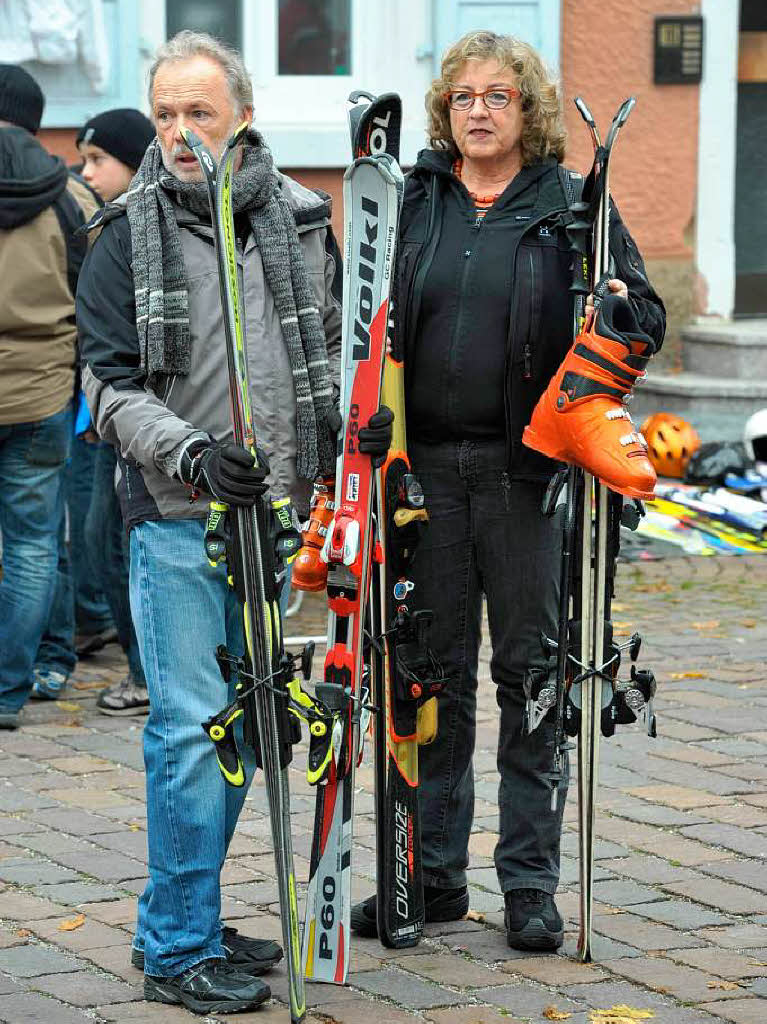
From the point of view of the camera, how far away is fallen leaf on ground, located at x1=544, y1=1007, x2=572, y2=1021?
379 centimetres

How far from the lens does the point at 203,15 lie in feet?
32.6

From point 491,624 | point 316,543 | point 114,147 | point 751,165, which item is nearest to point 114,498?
point 114,147

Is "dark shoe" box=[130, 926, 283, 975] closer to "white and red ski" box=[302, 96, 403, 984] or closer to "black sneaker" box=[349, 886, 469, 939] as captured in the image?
"white and red ski" box=[302, 96, 403, 984]

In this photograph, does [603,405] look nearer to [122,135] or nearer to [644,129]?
[122,135]

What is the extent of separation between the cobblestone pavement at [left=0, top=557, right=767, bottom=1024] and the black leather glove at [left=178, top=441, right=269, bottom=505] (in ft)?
3.68

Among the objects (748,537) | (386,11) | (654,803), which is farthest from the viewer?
(386,11)

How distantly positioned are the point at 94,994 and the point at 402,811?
2.67 ft

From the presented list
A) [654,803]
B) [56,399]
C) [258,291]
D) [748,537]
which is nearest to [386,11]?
[748,537]

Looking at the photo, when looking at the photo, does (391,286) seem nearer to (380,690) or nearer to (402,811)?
(380,690)

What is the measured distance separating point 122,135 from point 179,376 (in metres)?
2.98

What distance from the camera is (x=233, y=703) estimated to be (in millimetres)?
3689

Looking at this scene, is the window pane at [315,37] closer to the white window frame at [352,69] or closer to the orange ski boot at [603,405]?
the white window frame at [352,69]

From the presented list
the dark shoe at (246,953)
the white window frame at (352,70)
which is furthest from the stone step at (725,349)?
the dark shoe at (246,953)

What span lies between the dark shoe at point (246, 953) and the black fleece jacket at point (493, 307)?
1226 millimetres
